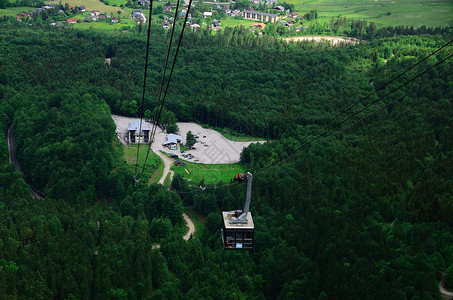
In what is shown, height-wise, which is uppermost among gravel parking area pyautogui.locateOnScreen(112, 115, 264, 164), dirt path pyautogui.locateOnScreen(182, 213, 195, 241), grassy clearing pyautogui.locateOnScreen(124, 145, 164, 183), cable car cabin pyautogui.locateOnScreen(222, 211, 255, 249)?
cable car cabin pyautogui.locateOnScreen(222, 211, 255, 249)

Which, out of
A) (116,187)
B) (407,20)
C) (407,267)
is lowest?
(116,187)

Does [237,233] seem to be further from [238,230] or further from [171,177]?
[171,177]

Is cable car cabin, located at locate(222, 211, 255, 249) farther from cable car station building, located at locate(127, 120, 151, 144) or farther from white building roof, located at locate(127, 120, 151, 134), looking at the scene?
white building roof, located at locate(127, 120, 151, 134)

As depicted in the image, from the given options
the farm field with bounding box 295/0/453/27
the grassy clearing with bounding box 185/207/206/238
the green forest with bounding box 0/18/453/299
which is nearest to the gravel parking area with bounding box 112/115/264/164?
the green forest with bounding box 0/18/453/299

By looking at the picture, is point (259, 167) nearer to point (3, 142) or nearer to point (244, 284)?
point (244, 284)

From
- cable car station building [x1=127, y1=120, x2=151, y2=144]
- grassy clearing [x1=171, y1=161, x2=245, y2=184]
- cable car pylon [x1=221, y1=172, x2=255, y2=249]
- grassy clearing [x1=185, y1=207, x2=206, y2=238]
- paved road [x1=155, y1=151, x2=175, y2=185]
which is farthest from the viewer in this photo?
cable car station building [x1=127, y1=120, x2=151, y2=144]

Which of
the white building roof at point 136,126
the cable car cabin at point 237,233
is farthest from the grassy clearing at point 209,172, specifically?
the cable car cabin at point 237,233

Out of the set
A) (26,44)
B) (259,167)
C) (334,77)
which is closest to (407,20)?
(334,77)
